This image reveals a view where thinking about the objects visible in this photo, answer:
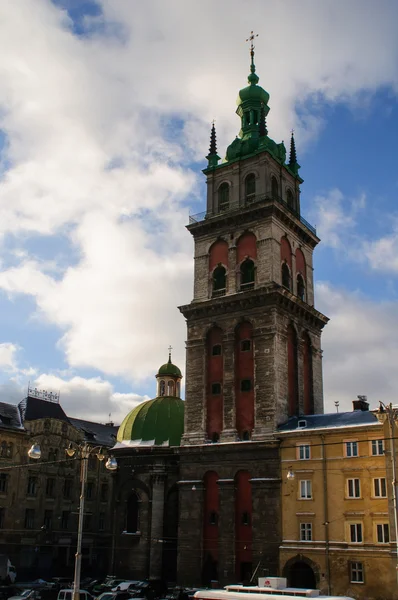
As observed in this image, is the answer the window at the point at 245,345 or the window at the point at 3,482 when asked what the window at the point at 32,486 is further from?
the window at the point at 245,345

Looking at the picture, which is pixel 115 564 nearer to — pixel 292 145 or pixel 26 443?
pixel 26 443

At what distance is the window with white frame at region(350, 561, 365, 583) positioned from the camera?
4419 centimetres

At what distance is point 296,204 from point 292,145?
740 cm

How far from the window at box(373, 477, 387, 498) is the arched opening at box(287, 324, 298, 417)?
35.7 feet

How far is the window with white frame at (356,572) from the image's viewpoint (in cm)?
4419

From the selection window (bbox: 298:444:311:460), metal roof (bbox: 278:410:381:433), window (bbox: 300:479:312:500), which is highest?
metal roof (bbox: 278:410:381:433)

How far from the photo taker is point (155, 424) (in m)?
66.3

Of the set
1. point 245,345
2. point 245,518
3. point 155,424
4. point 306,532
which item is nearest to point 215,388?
point 245,345

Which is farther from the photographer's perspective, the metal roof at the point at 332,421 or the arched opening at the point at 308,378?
the arched opening at the point at 308,378

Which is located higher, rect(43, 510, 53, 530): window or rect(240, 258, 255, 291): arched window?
rect(240, 258, 255, 291): arched window

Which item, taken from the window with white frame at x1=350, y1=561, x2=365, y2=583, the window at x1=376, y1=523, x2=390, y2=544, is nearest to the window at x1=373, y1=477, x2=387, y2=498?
the window at x1=376, y1=523, x2=390, y2=544

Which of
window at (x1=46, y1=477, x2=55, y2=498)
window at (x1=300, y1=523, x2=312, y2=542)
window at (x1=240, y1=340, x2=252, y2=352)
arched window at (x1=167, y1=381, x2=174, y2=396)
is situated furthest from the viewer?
arched window at (x1=167, y1=381, x2=174, y2=396)

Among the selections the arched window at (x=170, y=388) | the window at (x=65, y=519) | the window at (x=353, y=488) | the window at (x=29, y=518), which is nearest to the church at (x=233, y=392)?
the window at (x=353, y=488)

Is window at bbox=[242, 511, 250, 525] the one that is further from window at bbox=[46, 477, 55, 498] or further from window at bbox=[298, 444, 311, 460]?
window at bbox=[46, 477, 55, 498]
